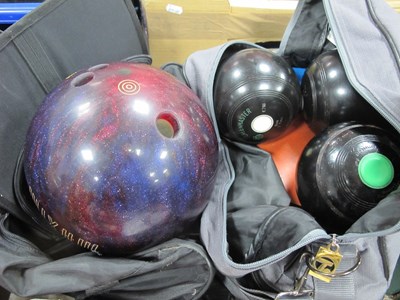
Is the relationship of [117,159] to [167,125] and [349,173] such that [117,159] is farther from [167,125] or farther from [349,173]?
[349,173]

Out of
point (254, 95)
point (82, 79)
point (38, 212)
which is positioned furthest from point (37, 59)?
point (254, 95)

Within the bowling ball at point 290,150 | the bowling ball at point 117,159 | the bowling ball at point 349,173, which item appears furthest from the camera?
the bowling ball at point 290,150

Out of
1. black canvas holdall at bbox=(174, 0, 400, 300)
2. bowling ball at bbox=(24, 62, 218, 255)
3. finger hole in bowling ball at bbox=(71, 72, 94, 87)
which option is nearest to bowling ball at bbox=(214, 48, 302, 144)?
black canvas holdall at bbox=(174, 0, 400, 300)

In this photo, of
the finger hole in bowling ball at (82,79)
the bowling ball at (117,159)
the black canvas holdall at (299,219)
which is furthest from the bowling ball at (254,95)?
the finger hole in bowling ball at (82,79)

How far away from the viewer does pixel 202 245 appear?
720 millimetres

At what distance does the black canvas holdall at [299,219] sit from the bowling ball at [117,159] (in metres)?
0.12

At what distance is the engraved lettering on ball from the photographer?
63 centimetres

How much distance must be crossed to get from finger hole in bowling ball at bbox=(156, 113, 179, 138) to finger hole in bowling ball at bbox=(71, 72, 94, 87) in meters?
0.14

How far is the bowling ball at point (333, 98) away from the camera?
32.0 inches

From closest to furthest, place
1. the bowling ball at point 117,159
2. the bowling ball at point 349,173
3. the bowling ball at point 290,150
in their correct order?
1. the bowling ball at point 117,159
2. the bowling ball at point 349,173
3. the bowling ball at point 290,150

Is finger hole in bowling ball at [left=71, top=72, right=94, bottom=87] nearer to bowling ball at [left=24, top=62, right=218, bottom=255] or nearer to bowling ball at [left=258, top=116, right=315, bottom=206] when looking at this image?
bowling ball at [left=24, top=62, right=218, bottom=255]

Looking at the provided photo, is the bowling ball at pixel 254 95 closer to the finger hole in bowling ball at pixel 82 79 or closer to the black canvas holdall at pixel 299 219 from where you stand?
the black canvas holdall at pixel 299 219

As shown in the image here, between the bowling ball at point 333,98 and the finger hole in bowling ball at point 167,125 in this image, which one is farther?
the bowling ball at point 333,98

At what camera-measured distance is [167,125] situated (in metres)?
0.65
